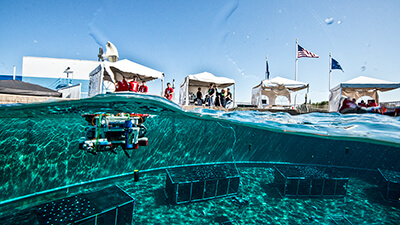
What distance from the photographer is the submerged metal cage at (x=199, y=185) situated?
628 centimetres

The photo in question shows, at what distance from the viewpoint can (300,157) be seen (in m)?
21.7

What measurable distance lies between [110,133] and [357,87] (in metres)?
16.8

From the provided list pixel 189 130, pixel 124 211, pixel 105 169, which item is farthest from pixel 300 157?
pixel 124 211

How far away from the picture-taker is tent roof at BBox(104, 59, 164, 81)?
11419 millimetres

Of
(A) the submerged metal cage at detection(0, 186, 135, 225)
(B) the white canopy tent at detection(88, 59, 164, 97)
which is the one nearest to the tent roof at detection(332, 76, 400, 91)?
(B) the white canopy tent at detection(88, 59, 164, 97)

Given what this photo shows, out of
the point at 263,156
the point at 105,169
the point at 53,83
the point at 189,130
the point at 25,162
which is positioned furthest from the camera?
the point at 263,156

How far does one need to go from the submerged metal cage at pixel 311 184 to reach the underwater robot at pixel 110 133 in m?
6.02

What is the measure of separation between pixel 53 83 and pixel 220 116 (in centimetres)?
1865

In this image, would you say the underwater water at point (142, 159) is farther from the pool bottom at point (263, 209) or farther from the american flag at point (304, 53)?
the american flag at point (304, 53)

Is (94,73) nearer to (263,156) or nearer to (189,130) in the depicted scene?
(189,130)

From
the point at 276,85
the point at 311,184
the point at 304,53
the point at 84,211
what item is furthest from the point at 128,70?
the point at 304,53

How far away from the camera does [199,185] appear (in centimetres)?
652

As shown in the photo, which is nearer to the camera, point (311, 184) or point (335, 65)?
point (311, 184)

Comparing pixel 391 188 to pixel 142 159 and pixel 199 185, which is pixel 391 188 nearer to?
pixel 199 185
